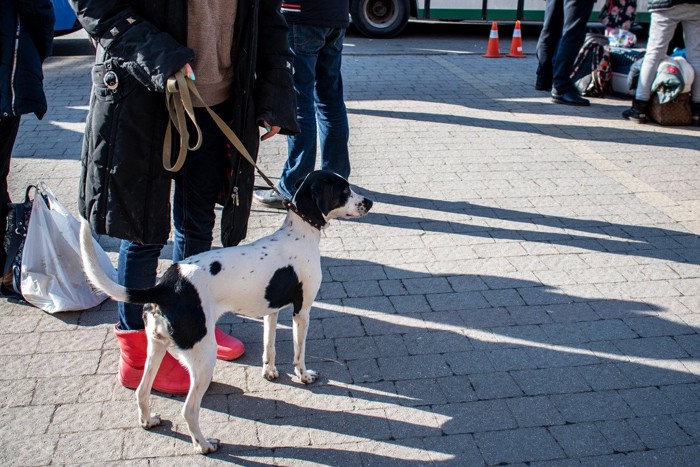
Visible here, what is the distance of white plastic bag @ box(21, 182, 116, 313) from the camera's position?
4.01 meters

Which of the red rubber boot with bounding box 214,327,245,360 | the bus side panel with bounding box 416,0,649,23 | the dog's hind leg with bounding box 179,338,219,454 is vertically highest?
the bus side panel with bounding box 416,0,649,23

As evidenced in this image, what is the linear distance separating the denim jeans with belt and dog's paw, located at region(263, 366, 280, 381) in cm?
566

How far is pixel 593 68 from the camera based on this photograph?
8.67m

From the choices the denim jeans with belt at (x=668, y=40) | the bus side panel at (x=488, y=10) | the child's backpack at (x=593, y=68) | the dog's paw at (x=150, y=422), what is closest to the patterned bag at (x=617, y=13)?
the bus side panel at (x=488, y=10)

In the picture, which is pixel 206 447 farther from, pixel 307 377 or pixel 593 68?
pixel 593 68

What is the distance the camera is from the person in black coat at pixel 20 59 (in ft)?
12.7

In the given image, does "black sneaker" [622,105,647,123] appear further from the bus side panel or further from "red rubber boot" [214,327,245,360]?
"red rubber boot" [214,327,245,360]

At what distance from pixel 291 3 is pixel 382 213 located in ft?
5.28

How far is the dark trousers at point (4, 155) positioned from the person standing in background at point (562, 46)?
20.0 feet

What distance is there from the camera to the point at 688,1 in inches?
279

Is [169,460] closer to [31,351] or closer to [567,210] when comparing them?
[31,351]

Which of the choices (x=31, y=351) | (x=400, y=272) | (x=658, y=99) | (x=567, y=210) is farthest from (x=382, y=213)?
(x=658, y=99)

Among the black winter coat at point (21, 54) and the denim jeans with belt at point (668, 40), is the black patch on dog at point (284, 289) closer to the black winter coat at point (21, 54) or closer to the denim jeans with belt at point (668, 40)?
the black winter coat at point (21, 54)

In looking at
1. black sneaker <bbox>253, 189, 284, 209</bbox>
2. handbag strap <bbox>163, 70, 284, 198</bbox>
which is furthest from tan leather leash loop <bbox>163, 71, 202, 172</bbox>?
black sneaker <bbox>253, 189, 284, 209</bbox>
